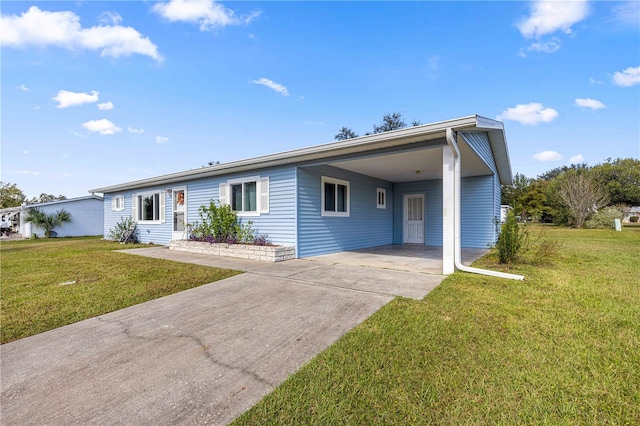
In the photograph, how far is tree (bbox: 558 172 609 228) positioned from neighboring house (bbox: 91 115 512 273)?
55.9 feet

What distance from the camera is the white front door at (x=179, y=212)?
10.8 metres

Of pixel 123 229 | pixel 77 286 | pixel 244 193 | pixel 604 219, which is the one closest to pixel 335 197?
pixel 244 193

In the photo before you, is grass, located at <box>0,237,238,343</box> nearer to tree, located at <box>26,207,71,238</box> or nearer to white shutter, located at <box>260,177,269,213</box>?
white shutter, located at <box>260,177,269,213</box>

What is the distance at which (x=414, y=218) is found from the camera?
449 inches

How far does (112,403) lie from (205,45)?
10192mm

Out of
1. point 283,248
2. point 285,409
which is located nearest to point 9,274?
point 283,248

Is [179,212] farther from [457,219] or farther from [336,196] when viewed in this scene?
[457,219]

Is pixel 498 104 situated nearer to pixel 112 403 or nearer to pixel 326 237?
pixel 326 237

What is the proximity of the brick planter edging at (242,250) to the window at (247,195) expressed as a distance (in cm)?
121

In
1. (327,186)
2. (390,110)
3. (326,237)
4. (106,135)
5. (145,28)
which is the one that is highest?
(390,110)

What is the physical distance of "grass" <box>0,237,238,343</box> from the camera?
3.40 m

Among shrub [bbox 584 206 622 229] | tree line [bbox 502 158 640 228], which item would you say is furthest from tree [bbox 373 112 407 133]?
shrub [bbox 584 206 622 229]

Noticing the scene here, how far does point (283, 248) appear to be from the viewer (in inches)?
281

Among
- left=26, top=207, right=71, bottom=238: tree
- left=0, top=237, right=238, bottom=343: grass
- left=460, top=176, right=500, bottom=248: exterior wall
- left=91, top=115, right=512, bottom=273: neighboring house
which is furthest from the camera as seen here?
left=26, top=207, right=71, bottom=238: tree
